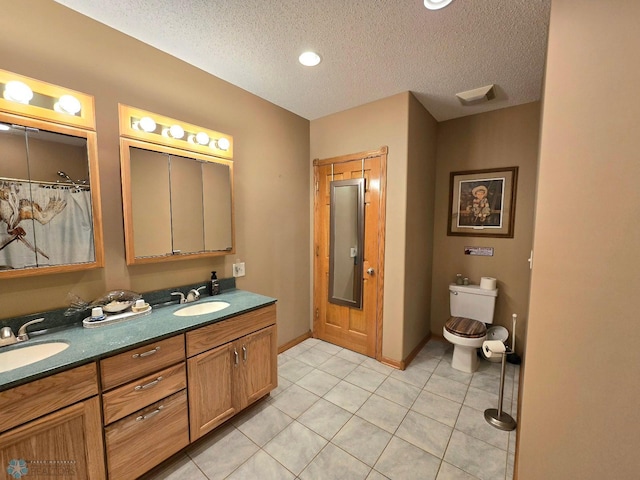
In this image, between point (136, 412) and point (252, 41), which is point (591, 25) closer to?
point (252, 41)

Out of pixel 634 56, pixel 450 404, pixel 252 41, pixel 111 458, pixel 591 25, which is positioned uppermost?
pixel 252 41

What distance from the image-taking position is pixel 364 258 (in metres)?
2.71

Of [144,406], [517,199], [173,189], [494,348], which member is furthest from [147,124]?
[517,199]

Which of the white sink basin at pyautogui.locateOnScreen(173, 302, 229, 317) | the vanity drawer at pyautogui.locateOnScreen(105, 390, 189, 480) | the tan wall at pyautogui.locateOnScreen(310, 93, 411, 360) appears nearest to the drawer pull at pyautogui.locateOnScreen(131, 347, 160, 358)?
the vanity drawer at pyautogui.locateOnScreen(105, 390, 189, 480)

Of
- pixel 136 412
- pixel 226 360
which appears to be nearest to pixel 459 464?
pixel 226 360

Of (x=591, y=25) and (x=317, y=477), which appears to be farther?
(x=317, y=477)

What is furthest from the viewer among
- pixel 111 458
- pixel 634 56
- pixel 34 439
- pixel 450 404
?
pixel 450 404

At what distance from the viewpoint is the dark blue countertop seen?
3.36 ft

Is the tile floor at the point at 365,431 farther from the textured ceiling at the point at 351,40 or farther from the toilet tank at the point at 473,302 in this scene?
the textured ceiling at the point at 351,40

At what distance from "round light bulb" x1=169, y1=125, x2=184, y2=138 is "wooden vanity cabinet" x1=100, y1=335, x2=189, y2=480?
54.9 inches

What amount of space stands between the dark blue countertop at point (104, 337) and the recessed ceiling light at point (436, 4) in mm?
2110

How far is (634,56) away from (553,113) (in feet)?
0.81

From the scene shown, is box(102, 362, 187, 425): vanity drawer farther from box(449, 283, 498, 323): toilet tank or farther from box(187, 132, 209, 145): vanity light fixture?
box(449, 283, 498, 323): toilet tank

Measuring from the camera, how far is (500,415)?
1.85 m
